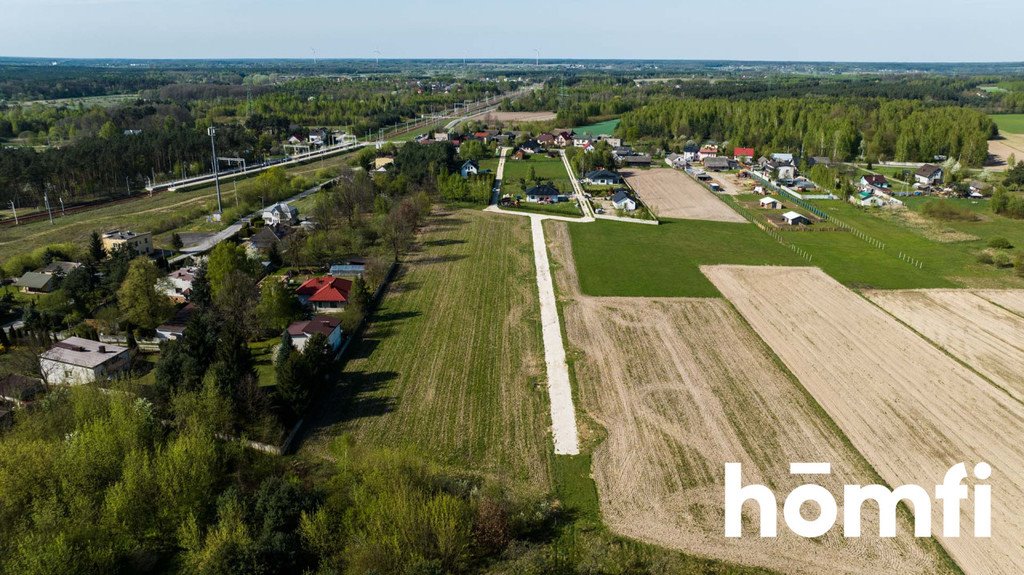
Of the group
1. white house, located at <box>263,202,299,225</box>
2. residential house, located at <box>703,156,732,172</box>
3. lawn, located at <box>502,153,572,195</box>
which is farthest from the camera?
residential house, located at <box>703,156,732,172</box>

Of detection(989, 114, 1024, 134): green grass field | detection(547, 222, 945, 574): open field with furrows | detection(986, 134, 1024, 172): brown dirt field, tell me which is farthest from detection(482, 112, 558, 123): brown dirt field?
detection(547, 222, 945, 574): open field with furrows

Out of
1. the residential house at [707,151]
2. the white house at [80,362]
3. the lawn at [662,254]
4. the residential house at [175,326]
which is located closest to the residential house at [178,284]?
the residential house at [175,326]

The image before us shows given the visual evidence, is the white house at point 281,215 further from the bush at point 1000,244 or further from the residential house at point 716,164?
the bush at point 1000,244

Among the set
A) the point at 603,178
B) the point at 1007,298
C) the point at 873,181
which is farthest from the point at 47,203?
the point at 873,181

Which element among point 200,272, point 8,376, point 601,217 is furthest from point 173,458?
point 601,217

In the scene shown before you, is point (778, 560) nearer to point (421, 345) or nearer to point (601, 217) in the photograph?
point (421, 345)

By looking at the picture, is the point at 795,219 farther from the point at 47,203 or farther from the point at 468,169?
the point at 47,203

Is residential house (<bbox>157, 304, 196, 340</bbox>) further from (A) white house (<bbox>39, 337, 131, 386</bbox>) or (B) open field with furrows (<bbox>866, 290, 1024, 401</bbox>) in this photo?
(B) open field with furrows (<bbox>866, 290, 1024, 401</bbox>)
